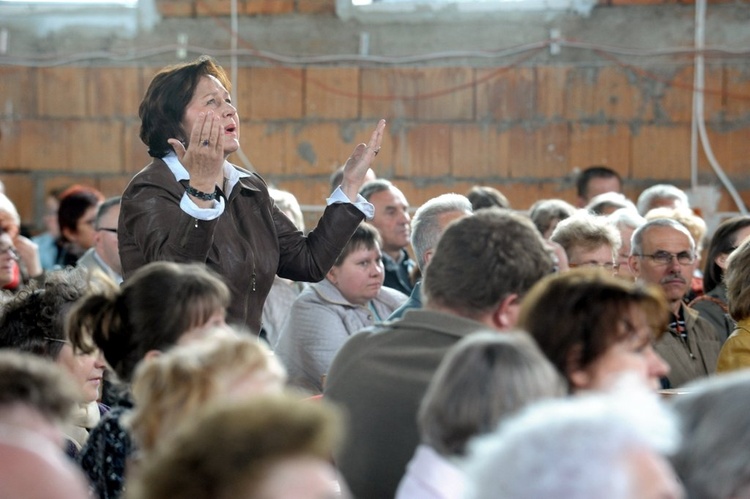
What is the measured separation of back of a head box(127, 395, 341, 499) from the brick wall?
16.3ft

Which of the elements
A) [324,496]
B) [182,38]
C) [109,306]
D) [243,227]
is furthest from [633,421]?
[182,38]

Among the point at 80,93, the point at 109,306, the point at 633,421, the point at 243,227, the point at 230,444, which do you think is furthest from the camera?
the point at 80,93

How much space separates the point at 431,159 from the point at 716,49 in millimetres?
1475

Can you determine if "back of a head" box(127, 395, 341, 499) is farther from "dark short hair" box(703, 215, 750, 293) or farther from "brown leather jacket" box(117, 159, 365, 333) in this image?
"dark short hair" box(703, 215, 750, 293)

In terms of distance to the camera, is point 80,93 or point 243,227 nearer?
point 243,227

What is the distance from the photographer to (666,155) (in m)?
6.10

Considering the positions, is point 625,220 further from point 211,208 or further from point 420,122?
point 211,208

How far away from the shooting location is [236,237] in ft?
9.60

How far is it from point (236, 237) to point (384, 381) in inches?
33.5

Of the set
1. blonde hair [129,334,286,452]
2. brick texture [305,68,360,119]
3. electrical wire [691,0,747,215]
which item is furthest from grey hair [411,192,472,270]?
electrical wire [691,0,747,215]

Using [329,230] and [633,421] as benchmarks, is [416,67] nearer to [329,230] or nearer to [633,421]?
[329,230]

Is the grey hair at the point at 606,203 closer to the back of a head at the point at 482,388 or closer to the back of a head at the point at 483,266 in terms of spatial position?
the back of a head at the point at 483,266

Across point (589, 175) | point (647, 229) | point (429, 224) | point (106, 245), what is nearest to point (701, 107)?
point (589, 175)

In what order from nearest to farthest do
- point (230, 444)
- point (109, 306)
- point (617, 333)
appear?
1. point (230, 444)
2. point (617, 333)
3. point (109, 306)
